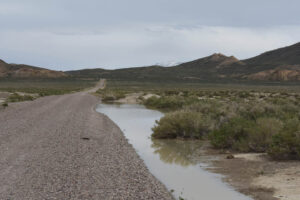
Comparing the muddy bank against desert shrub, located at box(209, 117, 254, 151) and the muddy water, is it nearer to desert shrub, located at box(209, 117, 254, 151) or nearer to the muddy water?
the muddy water

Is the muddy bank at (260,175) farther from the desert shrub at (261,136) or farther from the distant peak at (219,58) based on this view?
the distant peak at (219,58)

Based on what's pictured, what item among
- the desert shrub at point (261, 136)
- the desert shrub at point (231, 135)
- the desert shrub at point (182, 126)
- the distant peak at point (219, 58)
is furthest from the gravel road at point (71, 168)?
the distant peak at point (219, 58)

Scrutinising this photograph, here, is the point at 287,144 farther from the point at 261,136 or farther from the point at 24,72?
the point at 24,72

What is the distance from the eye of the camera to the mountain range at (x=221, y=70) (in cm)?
12862

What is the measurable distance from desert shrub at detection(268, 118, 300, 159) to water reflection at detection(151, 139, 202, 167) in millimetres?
2366

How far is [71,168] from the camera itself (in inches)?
354

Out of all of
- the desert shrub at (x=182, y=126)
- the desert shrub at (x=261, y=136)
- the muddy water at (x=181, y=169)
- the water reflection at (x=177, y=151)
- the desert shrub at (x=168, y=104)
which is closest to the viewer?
the muddy water at (x=181, y=169)

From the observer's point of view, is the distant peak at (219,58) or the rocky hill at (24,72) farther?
the distant peak at (219,58)

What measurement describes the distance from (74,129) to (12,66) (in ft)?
571

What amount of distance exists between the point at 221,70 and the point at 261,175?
151920mm

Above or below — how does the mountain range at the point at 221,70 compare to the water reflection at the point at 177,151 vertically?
above

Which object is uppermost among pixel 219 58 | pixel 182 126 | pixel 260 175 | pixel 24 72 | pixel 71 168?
pixel 219 58

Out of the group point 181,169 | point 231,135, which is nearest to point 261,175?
point 181,169

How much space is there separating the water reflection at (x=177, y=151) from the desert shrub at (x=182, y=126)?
2.08 feet
